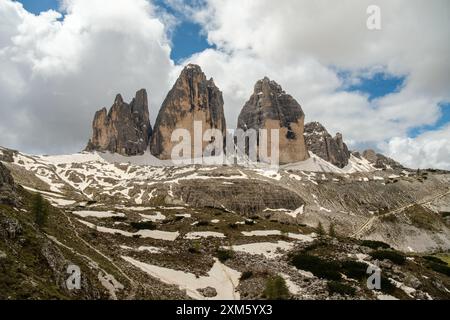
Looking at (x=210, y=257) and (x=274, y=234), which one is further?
(x=274, y=234)

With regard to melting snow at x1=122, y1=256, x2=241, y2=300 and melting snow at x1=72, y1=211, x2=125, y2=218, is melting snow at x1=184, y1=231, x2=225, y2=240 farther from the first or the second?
melting snow at x1=72, y1=211, x2=125, y2=218

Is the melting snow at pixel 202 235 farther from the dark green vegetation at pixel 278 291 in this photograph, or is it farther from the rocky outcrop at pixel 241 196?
the rocky outcrop at pixel 241 196

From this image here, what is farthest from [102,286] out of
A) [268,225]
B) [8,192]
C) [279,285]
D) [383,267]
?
[268,225]

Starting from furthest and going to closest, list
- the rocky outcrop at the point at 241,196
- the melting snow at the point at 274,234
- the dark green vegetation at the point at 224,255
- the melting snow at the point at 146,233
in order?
1. the rocky outcrop at the point at 241,196
2. the melting snow at the point at 274,234
3. the melting snow at the point at 146,233
4. the dark green vegetation at the point at 224,255

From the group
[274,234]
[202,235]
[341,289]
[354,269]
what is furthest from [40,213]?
[274,234]

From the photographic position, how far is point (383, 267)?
48031 mm

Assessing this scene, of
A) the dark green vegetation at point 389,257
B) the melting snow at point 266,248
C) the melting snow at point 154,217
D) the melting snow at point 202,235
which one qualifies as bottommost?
the dark green vegetation at point 389,257

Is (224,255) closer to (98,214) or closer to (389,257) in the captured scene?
(389,257)

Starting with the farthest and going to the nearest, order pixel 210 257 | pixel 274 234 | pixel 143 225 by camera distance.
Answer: pixel 274 234, pixel 143 225, pixel 210 257

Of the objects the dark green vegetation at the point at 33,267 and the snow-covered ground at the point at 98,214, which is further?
the snow-covered ground at the point at 98,214

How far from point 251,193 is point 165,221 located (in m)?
90.8

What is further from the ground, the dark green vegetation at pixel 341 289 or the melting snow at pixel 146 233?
the melting snow at pixel 146 233

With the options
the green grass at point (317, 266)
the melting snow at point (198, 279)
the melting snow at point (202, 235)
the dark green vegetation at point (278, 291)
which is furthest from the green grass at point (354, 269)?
the melting snow at point (202, 235)

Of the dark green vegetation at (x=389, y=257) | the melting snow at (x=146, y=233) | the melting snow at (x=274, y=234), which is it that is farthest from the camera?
the melting snow at (x=274, y=234)
